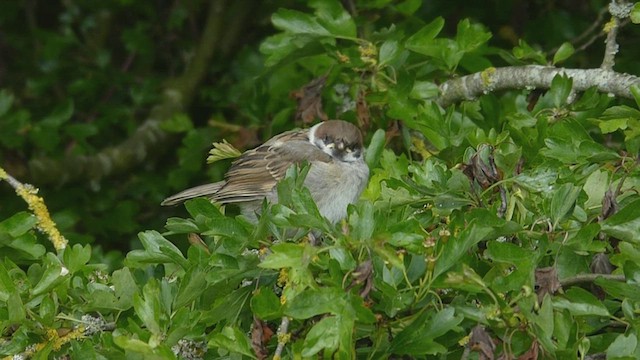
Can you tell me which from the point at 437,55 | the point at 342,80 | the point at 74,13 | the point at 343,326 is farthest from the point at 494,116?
the point at 74,13

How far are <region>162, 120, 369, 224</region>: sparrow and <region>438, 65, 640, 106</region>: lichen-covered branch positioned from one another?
0.34 meters

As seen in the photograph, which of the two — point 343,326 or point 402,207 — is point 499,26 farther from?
point 343,326

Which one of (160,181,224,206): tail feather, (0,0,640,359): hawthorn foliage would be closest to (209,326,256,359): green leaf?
(0,0,640,359): hawthorn foliage

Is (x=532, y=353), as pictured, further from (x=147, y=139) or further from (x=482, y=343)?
(x=147, y=139)

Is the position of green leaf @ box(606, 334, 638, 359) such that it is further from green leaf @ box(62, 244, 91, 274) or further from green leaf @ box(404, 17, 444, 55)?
green leaf @ box(404, 17, 444, 55)

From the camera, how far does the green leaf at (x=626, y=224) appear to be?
204 centimetres

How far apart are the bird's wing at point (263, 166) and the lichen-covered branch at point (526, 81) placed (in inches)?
18.5

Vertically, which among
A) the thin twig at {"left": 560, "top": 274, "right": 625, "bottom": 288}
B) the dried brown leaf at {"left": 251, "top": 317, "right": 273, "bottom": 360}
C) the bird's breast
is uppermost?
the thin twig at {"left": 560, "top": 274, "right": 625, "bottom": 288}

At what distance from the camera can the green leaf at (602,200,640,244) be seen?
6.69 ft

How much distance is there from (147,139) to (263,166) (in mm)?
1555

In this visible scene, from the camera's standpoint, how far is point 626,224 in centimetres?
205

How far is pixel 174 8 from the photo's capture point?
5586 millimetres

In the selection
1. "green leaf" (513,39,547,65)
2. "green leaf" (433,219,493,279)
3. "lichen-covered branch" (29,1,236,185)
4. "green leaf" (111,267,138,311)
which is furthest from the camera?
"lichen-covered branch" (29,1,236,185)

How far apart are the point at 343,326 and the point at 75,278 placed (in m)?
0.85
